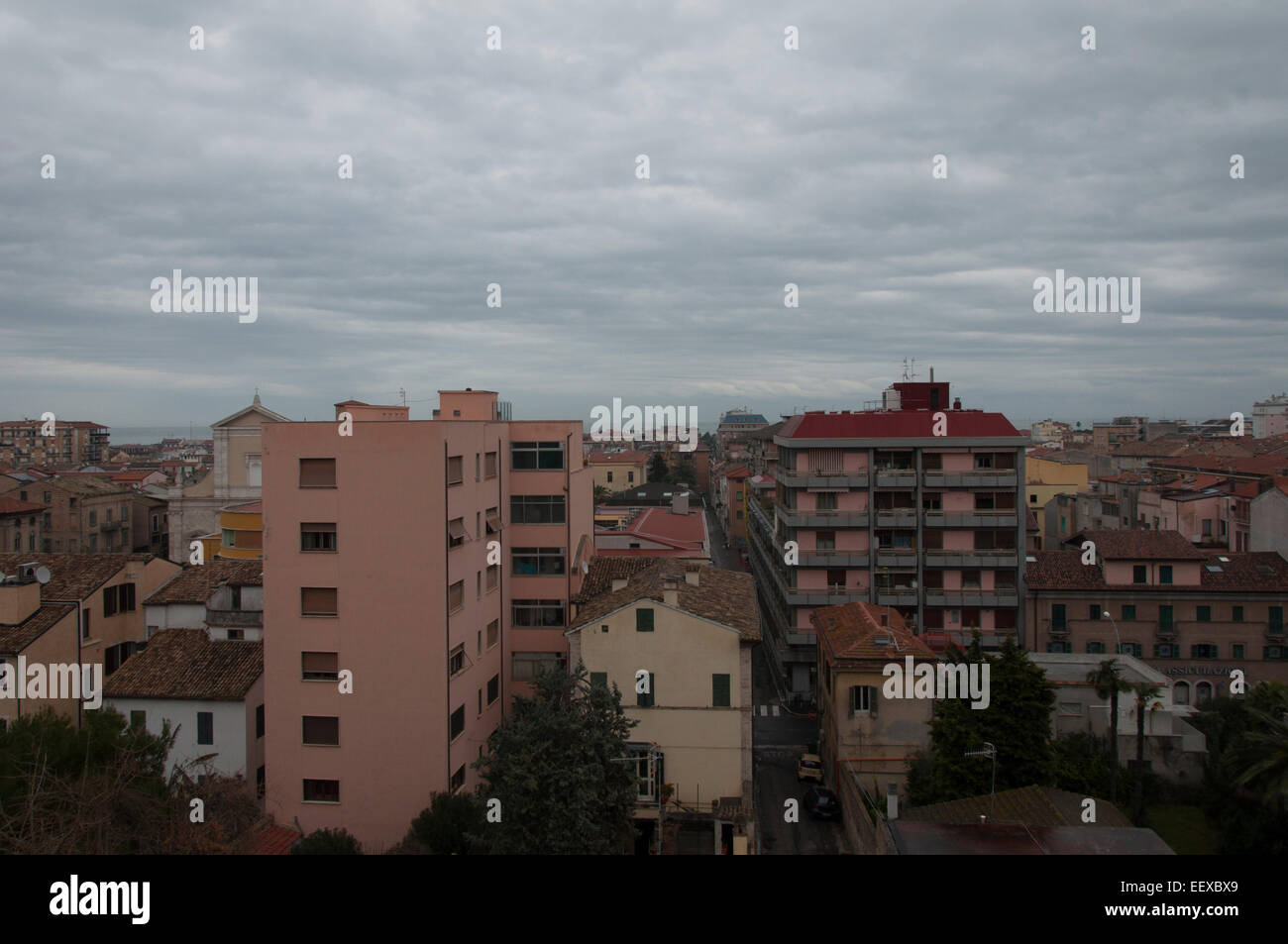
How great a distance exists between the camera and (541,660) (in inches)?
1025

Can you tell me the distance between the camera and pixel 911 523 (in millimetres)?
36344

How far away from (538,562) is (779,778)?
9860 millimetres

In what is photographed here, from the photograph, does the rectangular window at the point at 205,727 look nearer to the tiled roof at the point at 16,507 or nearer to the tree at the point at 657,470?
the tiled roof at the point at 16,507

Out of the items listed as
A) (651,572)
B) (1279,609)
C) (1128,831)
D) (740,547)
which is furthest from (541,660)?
(740,547)

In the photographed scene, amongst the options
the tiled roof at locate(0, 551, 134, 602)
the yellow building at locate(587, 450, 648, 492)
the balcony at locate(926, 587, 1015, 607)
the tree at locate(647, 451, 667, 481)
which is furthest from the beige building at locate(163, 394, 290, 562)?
the tree at locate(647, 451, 667, 481)

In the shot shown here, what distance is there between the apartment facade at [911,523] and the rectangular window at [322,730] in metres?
20.3

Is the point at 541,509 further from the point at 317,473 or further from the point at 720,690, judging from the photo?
the point at 720,690

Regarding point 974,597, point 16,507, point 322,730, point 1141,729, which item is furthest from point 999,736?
point 16,507

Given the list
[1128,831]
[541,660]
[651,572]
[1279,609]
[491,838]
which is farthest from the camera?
[1279,609]

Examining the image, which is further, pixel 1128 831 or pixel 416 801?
pixel 416 801

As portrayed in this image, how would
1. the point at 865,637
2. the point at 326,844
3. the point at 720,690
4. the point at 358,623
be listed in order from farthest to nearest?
1. the point at 865,637
2. the point at 720,690
3. the point at 358,623
4. the point at 326,844

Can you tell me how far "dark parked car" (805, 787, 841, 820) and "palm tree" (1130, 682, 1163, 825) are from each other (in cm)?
740
